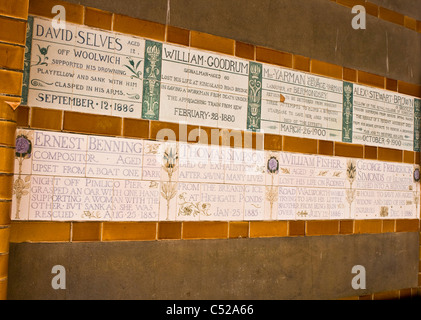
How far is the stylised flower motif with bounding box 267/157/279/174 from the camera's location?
230 centimetres

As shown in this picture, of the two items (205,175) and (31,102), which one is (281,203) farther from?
(31,102)

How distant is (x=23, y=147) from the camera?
1.73m

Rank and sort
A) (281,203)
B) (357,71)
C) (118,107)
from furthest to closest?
(357,71) → (281,203) → (118,107)

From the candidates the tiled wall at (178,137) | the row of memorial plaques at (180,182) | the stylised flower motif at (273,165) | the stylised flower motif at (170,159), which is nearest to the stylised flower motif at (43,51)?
the tiled wall at (178,137)

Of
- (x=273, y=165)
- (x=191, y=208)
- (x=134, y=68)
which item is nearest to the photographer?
(x=134, y=68)

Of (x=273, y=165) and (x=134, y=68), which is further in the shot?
(x=273, y=165)

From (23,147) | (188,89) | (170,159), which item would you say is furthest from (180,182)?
(23,147)

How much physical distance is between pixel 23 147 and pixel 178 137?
0.74 meters

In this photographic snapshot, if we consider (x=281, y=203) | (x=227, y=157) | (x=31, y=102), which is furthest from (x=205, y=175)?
(x=31, y=102)

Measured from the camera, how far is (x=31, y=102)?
1755 mm

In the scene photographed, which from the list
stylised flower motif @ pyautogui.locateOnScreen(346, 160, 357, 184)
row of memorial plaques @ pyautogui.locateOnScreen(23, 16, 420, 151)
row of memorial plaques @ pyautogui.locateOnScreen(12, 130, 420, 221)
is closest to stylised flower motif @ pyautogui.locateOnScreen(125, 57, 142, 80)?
row of memorial plaques @ pyautogui.locateOnScreen(23, 16, 420, 151)

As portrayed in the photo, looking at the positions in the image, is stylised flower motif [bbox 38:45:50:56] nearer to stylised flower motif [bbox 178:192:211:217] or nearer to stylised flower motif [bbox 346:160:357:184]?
stylised flower motif [bbox 178:192:211:217]

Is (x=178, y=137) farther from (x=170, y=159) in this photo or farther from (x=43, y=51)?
(x=43, y=51)

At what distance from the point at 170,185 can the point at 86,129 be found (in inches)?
19.7
